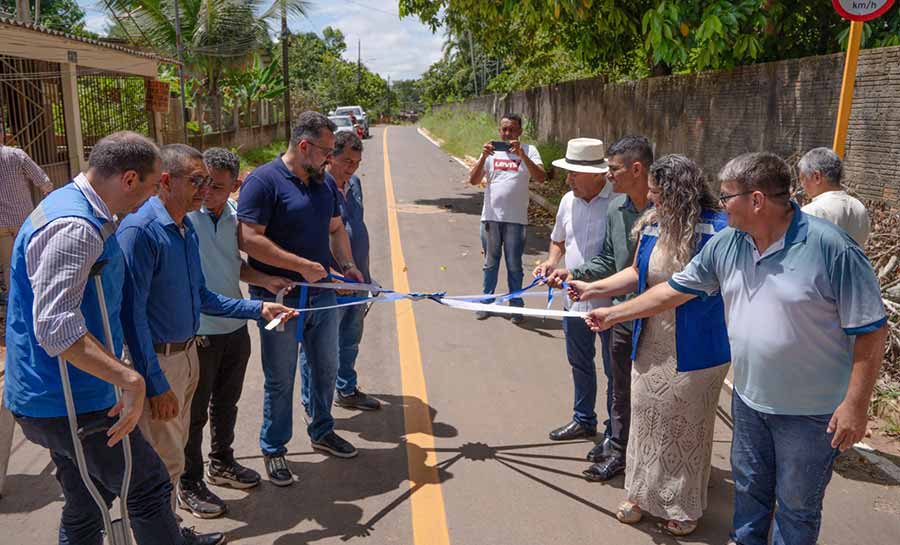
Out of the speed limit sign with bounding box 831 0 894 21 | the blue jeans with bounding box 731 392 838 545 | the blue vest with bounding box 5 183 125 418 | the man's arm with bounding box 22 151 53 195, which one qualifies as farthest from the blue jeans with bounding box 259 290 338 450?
the speed limit sign with bounding box 831 0 894 21

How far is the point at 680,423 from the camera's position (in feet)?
12.5

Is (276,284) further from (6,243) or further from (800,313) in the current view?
(6,243)

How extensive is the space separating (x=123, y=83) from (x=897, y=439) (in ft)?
65.4

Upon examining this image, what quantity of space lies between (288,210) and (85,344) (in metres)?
1.85

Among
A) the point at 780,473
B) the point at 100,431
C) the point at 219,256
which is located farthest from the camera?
the point at 219,256

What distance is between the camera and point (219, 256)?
422 centimetres

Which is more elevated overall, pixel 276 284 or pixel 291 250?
pixel 291 250

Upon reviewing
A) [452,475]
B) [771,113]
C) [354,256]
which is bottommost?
[452,475]

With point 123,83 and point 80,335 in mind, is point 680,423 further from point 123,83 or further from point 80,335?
point 123,83

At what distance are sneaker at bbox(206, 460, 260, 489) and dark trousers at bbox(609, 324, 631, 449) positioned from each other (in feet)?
7.21

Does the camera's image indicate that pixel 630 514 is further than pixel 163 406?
Yes

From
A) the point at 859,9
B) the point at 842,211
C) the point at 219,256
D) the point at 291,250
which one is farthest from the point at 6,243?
the point at 859,9

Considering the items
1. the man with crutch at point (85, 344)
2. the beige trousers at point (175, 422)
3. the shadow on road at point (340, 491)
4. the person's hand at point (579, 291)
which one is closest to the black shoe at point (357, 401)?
the shadow on road at point (340, 491)

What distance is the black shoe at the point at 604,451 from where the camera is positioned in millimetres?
4551
